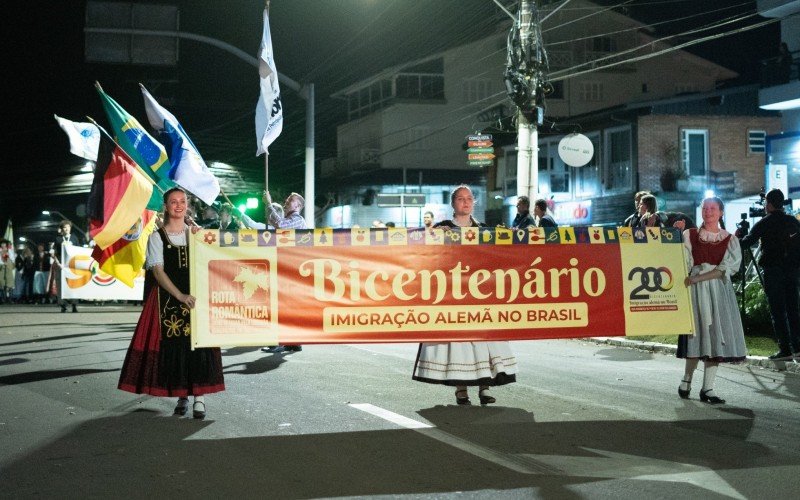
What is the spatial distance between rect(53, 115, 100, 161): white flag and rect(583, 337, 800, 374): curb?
7907 millimetres

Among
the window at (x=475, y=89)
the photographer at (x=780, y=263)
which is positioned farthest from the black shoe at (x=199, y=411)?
the window at (x=475, y=89)

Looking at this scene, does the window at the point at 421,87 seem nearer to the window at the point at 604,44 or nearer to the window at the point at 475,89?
the window at the point at 475,89

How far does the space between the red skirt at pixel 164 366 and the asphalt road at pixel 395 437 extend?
0.27 m

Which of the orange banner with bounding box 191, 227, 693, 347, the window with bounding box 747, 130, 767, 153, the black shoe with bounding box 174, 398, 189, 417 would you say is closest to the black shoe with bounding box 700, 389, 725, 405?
the orange banner with bounding box 191, 227, 693, 347

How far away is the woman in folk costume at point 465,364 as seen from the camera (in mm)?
8836

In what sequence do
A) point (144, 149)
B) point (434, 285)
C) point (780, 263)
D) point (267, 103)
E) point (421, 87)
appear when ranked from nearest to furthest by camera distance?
point (434, 285)
point (144, 149)
point (780, 263)
point (267, 103)
point (421, 87)

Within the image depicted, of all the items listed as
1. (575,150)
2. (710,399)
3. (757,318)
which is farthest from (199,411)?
(575,150)

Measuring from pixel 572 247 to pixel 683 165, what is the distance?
37.6 meters

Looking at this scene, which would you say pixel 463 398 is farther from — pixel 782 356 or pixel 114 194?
pixel 782 356

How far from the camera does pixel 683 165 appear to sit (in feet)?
146

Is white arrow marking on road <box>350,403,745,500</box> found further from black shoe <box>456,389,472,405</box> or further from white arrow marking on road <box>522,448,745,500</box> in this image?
black shoe <box>456,389,472,405</box>

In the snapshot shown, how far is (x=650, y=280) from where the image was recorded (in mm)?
8617

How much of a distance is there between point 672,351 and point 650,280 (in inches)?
260

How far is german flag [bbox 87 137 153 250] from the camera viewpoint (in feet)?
30.8
